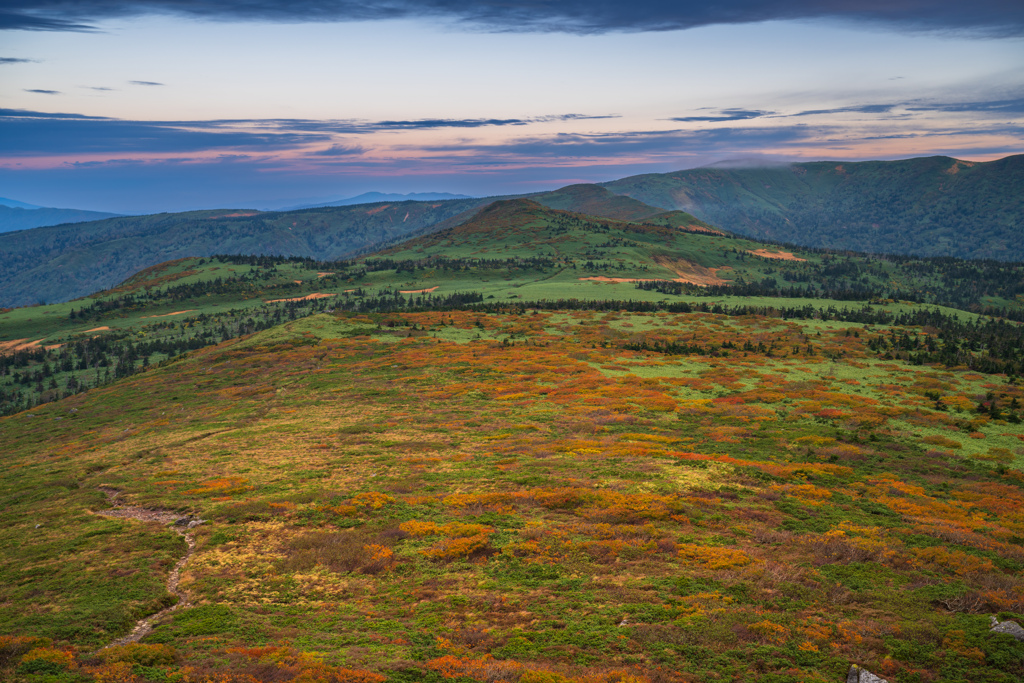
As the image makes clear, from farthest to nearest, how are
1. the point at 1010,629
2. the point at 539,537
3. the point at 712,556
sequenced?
1. the point at 539,537
2. the point at 712,556
3. the point at 1010,629

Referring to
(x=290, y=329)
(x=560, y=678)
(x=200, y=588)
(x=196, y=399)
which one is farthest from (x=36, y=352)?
(x=560, y=678)

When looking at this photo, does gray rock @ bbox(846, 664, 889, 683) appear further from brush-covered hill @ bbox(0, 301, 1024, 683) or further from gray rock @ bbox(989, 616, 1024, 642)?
gray rock @ bbox(989, 616, 1024, 642)

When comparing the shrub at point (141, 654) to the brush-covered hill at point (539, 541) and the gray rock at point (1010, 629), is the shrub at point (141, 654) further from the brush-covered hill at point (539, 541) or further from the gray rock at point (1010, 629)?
the gray rock at point (1010, 629)

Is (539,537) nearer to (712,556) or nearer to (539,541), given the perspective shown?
(539,541)

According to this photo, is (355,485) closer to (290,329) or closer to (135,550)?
(135,550)

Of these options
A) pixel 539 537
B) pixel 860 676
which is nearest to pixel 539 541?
pixel 539 537

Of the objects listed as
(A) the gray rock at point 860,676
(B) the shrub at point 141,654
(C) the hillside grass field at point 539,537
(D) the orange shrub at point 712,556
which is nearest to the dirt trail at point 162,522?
(C) the hillside grass field at point 539,537
